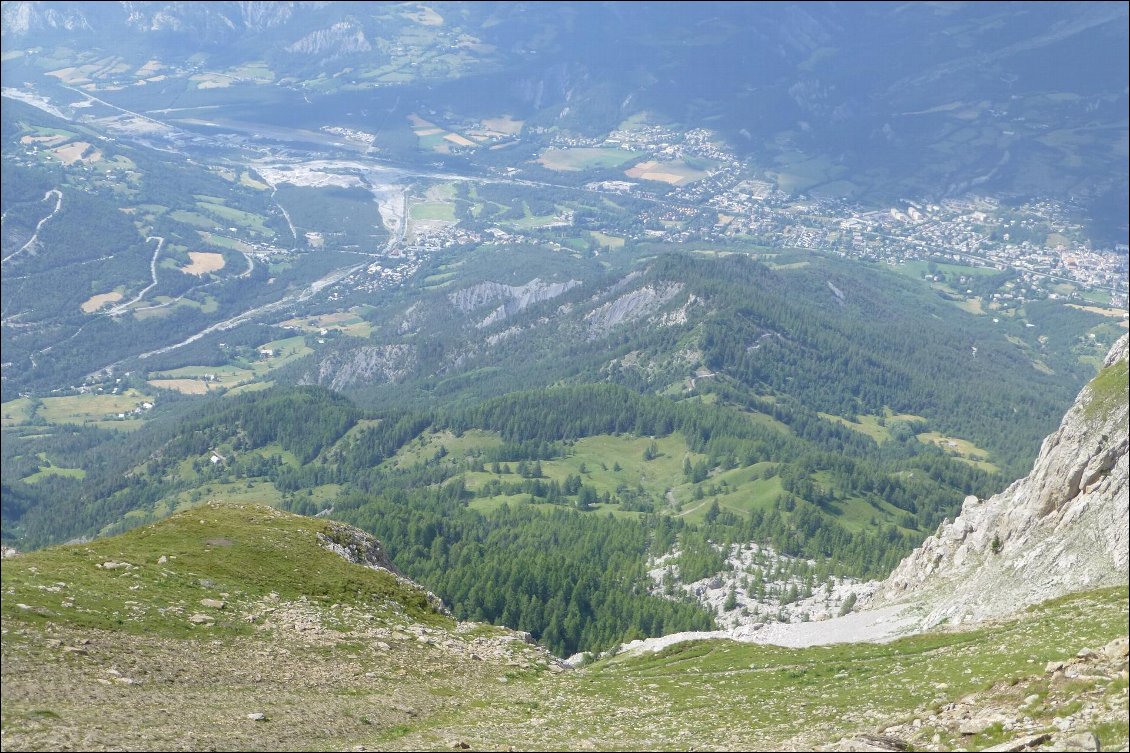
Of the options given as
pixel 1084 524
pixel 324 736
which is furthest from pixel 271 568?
pixel 1084 524

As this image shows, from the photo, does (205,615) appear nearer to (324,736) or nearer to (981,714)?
(324,736)

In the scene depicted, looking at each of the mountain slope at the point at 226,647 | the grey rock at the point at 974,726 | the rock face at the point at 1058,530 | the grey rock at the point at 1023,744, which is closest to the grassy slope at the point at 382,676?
the mountain slope at the point at 226,647

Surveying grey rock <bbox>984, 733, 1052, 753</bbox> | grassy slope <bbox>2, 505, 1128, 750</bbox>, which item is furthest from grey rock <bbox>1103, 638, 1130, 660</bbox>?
grey rock <bbox>984, 733, 1052, 753</bbox>

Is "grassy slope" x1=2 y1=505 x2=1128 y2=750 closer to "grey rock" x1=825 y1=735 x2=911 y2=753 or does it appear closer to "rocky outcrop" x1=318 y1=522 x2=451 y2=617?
"grey rock" x1=825 y1=735 x2=911 y2=753

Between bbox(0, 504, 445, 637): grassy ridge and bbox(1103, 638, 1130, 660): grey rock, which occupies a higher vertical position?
bbox(1103, 638, 1130, 660): grey rock

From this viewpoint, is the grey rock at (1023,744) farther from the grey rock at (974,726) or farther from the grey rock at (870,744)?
the grey rock at (870,744)

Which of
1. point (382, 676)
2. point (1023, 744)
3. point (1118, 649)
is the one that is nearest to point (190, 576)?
point (382, 676)

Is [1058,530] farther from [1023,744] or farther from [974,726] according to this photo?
[1023,744]
